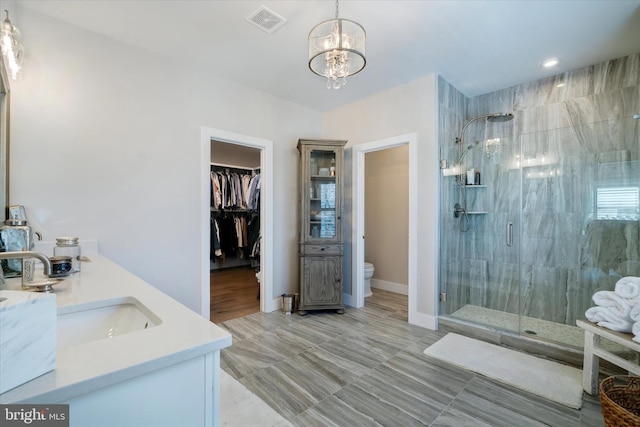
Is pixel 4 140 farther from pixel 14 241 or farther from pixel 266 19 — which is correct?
pixel 266 19

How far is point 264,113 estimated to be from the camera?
3475 millimetres

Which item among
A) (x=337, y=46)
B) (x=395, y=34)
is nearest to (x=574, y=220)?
(x=395, y=34)

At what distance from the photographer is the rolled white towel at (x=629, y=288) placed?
5.85 feet

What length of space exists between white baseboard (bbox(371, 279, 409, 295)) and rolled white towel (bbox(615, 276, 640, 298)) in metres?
2.59

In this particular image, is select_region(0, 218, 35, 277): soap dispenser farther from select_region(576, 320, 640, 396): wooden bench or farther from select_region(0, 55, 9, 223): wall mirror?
select_region(576, 320, 640, 396): wooden bench

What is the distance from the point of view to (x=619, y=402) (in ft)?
5.09

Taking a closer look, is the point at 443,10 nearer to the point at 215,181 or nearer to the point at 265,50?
the point at 265,50

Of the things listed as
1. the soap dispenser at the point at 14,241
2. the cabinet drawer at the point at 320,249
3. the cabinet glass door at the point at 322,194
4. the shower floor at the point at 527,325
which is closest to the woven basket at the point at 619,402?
the shower floor at the point at 527,325

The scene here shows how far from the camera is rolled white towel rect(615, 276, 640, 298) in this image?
1.78 metres

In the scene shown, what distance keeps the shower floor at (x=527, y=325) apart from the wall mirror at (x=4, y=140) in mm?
3829

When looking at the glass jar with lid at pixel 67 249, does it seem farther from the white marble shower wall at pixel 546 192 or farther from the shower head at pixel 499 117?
the shower head at pixel 499 117

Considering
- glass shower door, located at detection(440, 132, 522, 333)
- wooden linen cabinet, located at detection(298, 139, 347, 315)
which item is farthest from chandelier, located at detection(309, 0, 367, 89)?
glass shower door, located at detection(440, 132, 522, 333)

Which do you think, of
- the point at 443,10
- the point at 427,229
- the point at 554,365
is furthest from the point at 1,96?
the point at 554,365

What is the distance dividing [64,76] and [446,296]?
→ 3983 mm
